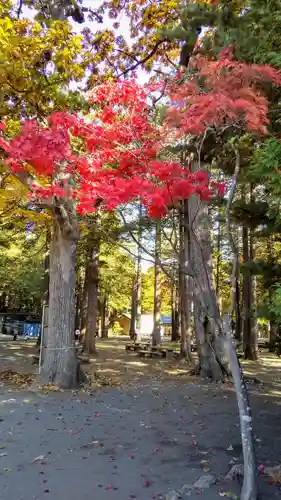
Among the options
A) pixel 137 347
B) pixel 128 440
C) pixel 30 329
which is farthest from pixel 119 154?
pixel 30 329

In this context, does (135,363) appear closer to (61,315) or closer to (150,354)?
(150,354)

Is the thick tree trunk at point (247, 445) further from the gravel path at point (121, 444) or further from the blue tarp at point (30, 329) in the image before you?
the blue tarp at point (30, 329)

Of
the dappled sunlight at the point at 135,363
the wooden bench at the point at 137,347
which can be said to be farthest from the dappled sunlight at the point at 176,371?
the wooden bench at the point at 137,347

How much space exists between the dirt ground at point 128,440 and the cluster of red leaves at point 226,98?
12.6ft

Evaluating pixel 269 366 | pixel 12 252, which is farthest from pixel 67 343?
pixel 12 252

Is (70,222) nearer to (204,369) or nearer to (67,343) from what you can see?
(67,343)

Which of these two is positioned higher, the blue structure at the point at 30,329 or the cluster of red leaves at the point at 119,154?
the cluster of red leaves at the point at 119,154

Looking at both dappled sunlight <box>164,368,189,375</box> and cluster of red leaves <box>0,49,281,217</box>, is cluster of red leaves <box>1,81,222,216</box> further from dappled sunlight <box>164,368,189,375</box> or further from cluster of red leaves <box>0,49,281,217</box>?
dappled sunlight <box>164,368,189,375</box>

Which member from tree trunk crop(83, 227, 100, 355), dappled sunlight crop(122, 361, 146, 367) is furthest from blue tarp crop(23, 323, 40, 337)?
dappled sunlight crop(122, 361, 146, 367)

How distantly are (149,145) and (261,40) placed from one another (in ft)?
6.71

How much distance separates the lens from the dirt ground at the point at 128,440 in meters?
3.69

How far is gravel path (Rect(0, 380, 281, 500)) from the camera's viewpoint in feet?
12.1

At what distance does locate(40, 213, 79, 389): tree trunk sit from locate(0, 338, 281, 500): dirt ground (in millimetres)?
732

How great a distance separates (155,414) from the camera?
688cm
